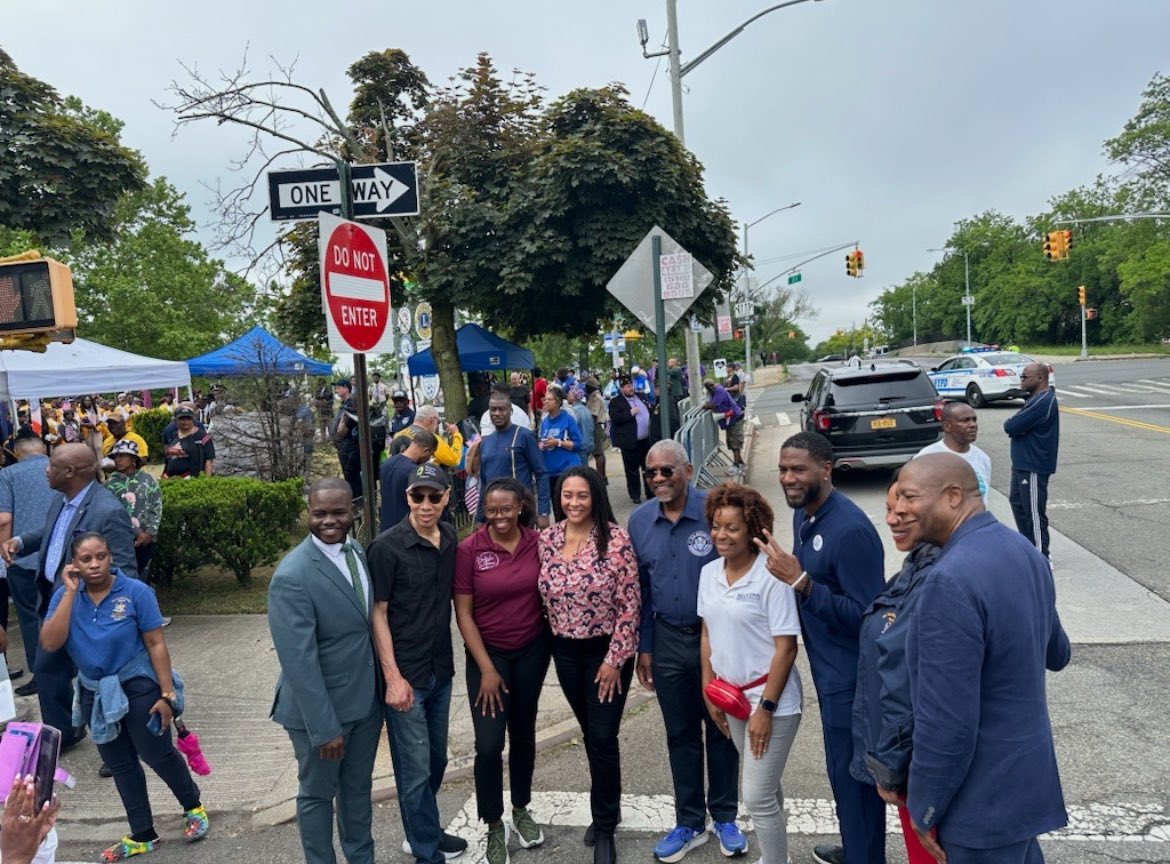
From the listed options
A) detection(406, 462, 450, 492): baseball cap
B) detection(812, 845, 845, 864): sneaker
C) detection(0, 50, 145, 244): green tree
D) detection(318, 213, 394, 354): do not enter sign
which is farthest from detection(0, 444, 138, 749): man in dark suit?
detection(0, 50, 145, 244): green tree

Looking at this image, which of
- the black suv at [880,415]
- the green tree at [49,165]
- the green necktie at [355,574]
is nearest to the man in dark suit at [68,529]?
the green necktie at [355,574]

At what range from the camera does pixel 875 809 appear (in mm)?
3039

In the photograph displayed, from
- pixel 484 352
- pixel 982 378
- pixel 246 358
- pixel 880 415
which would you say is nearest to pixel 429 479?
pixel 880 415

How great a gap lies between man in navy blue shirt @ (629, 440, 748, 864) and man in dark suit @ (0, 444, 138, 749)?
3.17 metres

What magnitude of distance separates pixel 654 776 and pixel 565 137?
9.34 m

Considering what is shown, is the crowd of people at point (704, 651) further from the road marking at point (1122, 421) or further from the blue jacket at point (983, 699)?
the road marking at point (1122, 421)

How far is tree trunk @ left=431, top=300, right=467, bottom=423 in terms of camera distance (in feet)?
40.9

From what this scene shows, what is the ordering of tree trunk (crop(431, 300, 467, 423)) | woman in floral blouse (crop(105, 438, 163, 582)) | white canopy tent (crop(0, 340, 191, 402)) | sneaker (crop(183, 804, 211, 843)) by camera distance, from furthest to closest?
tree trunk (crop(431, 300, 467, 423))
white canopy tent (crop(0, 340, 191, 402))
woman in floral blouse (crop(105, 438, 163, 582))
sneaker (crop(183, 804, 211, 843))

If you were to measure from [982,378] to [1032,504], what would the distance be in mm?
16518

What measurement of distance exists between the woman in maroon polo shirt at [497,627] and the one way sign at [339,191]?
209 cm

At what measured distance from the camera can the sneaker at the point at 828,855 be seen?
3.47 meters

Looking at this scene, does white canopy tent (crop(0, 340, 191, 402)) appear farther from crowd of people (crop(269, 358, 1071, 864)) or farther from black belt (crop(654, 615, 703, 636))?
black belt (crop(654, 615, 703, 636))

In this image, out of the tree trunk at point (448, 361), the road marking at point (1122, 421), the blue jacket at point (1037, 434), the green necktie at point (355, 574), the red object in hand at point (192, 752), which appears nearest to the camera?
the green necktie at point (355, 574)

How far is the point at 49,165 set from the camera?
27.0ft
